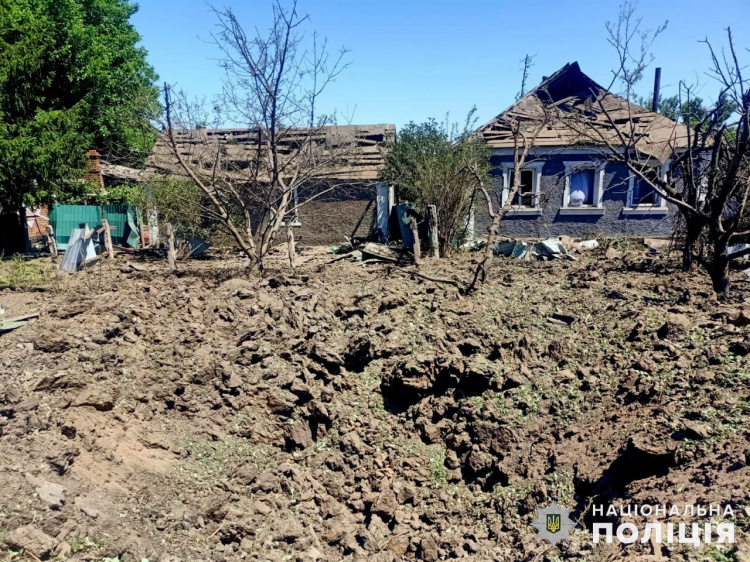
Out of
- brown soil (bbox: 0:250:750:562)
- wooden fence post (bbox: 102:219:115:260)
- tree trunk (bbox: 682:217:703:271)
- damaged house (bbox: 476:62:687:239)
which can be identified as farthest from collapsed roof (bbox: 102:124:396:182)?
tree trunk (bbox: 682:217:703:271)

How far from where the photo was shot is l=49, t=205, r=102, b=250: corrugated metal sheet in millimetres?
13820

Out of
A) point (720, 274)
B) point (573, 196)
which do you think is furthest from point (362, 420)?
point (573, 196)

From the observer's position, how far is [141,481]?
12.9 feet

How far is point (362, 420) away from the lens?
5.07m

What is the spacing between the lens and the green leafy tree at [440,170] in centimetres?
1163

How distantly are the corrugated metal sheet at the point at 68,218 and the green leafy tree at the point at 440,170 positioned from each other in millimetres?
7296

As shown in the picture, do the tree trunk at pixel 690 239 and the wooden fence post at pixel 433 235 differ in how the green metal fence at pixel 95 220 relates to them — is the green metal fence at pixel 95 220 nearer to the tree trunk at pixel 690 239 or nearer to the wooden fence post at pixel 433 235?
the wooden fence post at pixel 433 235

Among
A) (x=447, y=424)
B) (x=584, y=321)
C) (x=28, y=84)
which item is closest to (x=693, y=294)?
(x=584, y=321)

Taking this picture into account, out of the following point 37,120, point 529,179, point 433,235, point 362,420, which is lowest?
point 362,420

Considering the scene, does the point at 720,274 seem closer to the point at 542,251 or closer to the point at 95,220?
the point at 542,251

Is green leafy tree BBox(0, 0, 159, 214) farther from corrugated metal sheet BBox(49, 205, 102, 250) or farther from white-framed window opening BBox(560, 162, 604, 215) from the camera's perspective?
white-framed window opening BBox(560, 162, 604, 215)

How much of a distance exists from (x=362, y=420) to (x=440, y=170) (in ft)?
25.3

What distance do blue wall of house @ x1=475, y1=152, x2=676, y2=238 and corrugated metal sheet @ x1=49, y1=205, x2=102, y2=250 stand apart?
965 cm

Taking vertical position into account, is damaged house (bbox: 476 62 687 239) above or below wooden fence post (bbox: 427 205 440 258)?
above
